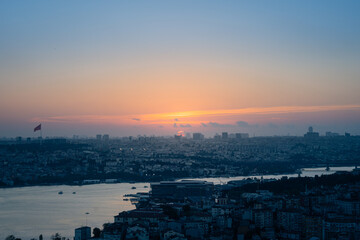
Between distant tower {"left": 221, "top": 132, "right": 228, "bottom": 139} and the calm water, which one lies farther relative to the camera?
distant tower {"left": 221, "top": 132, "right": 228, "bottom": 139}

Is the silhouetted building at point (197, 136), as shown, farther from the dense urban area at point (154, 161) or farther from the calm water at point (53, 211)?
the calm water at point (53, 211)

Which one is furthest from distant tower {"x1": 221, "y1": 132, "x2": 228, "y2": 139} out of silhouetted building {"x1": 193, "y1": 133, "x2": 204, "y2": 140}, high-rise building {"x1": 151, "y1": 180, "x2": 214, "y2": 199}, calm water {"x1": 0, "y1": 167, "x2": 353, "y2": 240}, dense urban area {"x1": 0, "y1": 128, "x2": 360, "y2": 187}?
calm water {"x1": 0, "y1": 167, "x2": 353, "y2": 240}

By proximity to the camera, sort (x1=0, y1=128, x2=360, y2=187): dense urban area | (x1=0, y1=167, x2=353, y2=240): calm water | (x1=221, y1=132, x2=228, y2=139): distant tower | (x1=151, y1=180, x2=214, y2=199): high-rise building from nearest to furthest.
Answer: (x1=0, y1=167, x2=353, y2=240): calm water, (x1=151, y1=180, x2=214, y2=199): high-rise building, (x1=0, y1=128, x2=360, y2=187): dense urban area, (x1=221, y1=132, x2=228, y2=139): distant tower

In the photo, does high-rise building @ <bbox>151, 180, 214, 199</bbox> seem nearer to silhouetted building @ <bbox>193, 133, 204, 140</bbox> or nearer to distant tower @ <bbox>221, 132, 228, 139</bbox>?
distant tower @ <bbox>221, 132, 228, 139</bbox>

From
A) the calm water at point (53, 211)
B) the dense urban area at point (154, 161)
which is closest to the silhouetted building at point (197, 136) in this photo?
the dense urban area at point (154, 161)

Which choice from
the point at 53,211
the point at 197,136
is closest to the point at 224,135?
the point at 197,136

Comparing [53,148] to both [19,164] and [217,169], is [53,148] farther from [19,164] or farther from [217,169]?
[217,169]

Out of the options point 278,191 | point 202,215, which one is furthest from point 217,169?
point 202,215

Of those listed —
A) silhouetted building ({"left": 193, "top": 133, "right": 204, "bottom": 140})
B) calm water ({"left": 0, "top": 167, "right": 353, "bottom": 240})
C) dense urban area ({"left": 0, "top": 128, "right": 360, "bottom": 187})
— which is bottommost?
calm water ({"left": 0, "top": 167, "right": 353, "bottom": 240})

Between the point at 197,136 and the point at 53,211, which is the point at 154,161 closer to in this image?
the point at 53,211
